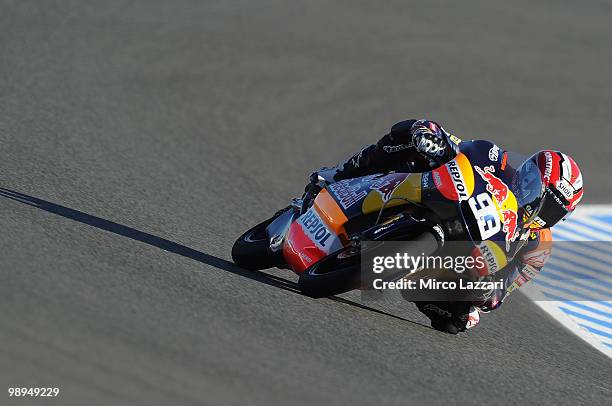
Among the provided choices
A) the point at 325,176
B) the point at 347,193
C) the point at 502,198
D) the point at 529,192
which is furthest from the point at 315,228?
the point at 529,192

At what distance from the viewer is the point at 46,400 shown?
4930mm

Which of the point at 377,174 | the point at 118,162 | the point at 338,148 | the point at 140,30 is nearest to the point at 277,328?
the point at 377,174

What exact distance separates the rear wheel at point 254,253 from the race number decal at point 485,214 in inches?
61.9

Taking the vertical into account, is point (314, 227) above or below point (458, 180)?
below

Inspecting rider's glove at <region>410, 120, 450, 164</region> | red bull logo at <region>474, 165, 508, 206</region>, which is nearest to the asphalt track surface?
red bull logo at <region>474, 165, 508, 206</region>

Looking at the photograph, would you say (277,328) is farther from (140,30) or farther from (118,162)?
(140,30)

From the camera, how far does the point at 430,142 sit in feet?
24.9

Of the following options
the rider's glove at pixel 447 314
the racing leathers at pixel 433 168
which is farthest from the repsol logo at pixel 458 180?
the rider's glove at pixel 447 314

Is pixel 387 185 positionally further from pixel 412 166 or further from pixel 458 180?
pixel 458 180

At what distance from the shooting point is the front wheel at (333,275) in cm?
720

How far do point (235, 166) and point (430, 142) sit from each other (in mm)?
4714

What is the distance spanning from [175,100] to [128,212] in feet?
15.6

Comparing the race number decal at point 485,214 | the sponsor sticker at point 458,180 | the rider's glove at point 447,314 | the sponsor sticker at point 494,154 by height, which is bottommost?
the rider's glove at point 447,314

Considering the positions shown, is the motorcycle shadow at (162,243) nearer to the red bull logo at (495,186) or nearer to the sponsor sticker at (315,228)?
the sponsor sticker at (315,228)
